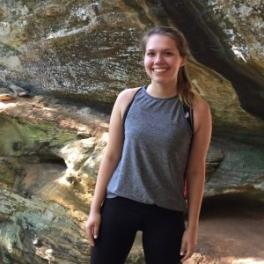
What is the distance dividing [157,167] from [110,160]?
0.31 m

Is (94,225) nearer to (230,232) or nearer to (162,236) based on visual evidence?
(162,236)

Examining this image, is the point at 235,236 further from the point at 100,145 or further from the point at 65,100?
the point at 65,100

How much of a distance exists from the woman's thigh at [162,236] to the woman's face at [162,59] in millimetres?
750

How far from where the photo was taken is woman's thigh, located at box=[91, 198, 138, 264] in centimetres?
259

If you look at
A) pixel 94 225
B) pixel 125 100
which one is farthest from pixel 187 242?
pixel 125 100

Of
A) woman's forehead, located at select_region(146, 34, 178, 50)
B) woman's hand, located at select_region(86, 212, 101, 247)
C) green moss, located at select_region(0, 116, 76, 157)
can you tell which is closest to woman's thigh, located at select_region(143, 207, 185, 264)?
woman's hand, located at select_region(86, 212, 101, 247)

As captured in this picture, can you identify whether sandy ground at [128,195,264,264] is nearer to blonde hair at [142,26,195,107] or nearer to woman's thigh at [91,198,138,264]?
woman's thigh at [91,198,138,264]

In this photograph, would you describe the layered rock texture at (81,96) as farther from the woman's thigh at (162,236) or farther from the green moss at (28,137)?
the woman's thigh at (162,236)

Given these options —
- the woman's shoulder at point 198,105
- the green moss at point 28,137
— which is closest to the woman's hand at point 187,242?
the woman's shoulder at point 198,105

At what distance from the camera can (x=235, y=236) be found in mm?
5363

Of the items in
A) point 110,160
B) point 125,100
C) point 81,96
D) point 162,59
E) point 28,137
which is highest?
point 162,59

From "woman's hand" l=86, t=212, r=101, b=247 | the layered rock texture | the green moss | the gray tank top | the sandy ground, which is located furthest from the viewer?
the green moss

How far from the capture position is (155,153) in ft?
8.50

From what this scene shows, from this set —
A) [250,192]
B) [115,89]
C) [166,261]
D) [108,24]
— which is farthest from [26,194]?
[166,261]
